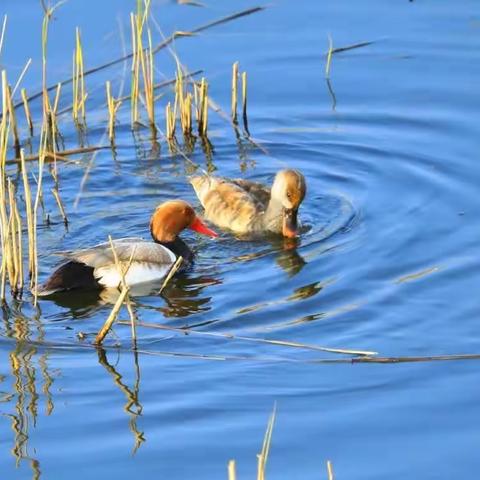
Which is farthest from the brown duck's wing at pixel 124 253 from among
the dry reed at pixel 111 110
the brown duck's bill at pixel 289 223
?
the dry reed at pixel 111 110

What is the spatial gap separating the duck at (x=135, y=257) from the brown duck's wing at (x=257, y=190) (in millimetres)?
835

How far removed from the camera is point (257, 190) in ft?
41.1

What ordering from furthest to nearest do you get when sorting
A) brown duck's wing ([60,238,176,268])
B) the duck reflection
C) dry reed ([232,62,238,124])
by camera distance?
dry reed ([232,62,238,124]) < the duck reflection < brown duck's wing ([60,238,176,268])

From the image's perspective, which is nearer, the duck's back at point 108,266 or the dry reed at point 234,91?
the duck's back at point 108,266

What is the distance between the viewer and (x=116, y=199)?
40.4 feet

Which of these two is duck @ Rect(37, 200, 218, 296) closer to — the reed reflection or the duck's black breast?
the duck's black breast

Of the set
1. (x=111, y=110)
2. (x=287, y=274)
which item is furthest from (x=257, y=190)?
(x=287, y=274)

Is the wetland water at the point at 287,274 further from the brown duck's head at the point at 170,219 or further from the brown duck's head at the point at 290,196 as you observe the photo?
Answer: the brown duck's head at the point at 170,219

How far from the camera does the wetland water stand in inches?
307

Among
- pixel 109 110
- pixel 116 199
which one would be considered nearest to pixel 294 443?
pixel 116 199

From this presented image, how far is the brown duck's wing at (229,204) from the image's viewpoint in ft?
40.2

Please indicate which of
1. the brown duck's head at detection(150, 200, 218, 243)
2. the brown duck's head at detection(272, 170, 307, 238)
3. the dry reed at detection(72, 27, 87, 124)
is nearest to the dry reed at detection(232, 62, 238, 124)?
the dry reed at detection(72, 27, 87, 124)

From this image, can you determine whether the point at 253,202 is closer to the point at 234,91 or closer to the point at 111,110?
the point at 234,91

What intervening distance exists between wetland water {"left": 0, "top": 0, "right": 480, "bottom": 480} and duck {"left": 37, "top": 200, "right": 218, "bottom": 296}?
0.16m
